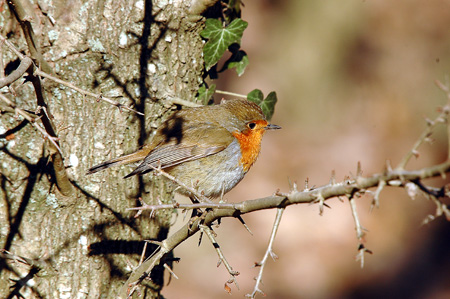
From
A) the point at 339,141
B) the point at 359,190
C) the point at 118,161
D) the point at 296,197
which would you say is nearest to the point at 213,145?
the point at 118,161

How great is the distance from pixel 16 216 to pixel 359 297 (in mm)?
5369

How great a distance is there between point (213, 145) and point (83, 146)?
3.35ft

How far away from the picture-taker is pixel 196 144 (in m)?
3.43

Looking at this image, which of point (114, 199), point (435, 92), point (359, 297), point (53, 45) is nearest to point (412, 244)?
point (359, 297)

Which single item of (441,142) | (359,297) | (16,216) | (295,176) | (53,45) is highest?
(441,142)

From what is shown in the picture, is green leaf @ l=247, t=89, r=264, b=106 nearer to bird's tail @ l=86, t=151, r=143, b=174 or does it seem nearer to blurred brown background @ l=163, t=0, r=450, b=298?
bird's tail @ l=86, t=151, r=143, b=174

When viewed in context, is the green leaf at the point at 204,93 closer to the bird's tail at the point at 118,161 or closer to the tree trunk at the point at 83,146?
the tree trunk at the point at 83,146

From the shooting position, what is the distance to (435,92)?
24.9 ft

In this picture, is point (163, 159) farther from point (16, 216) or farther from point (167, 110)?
point (16, 216)

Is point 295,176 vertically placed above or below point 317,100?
below

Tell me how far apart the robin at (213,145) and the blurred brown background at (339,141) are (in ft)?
11.1

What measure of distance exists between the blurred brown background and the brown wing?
3.46 m

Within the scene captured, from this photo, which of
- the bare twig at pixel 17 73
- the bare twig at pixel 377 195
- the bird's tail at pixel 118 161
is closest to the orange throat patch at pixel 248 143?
the bird's tail at pixel 118 161

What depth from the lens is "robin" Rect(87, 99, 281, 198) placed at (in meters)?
3.33
